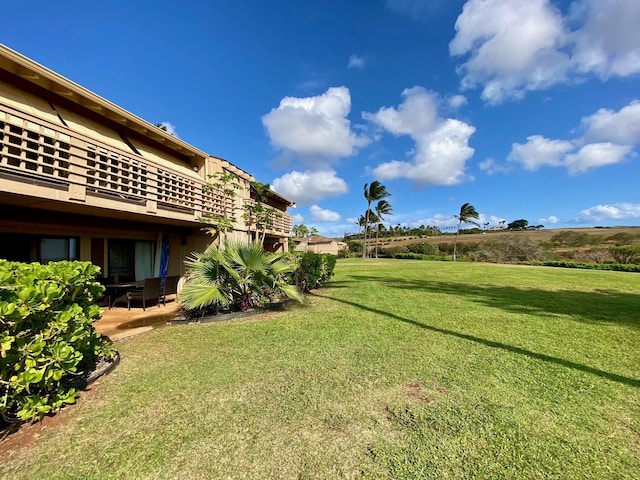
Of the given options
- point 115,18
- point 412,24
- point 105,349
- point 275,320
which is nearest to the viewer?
point 105,349

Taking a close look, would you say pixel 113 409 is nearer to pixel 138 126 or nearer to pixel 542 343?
pixel 542 343

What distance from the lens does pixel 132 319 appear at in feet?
24.5

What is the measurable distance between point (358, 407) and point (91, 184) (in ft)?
26.6

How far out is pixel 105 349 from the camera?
4336mm

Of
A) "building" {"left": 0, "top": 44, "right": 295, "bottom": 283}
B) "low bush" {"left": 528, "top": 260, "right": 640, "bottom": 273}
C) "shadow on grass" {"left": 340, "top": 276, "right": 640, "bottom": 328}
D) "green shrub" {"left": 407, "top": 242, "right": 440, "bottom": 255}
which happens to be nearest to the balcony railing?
"building" {"left": 0, "top": 44, "right": 295, "bottom": 283}

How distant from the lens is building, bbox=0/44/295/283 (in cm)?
606

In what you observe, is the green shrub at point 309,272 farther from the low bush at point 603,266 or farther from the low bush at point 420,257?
the low bush at point 420,257

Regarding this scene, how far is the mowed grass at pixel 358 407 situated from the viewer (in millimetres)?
2363

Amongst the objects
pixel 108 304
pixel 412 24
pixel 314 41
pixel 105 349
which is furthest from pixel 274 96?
pixel 105 349

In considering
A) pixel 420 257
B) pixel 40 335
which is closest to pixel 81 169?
pixel 40 335

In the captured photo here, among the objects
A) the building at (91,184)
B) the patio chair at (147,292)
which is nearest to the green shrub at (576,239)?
the building at (91,184)

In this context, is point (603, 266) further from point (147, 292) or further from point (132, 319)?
point (132, 319)

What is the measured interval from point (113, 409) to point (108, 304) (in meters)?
7.24

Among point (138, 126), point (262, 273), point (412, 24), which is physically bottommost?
point (262, 273)
